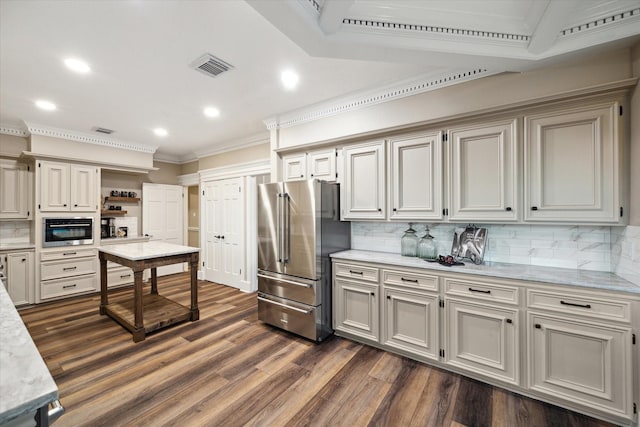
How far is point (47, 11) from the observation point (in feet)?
5.96

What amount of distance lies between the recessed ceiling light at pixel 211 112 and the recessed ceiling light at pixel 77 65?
122cm

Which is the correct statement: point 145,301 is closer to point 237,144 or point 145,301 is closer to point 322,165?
point 237,144

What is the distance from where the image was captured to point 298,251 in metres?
3.00

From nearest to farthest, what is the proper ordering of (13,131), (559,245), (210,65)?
(559,245), (210,65), (13,131)

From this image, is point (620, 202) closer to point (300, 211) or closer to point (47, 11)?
point (300, 211)

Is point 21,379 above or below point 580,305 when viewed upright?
above

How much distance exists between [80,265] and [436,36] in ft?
19.4

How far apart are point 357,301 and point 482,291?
1198mm

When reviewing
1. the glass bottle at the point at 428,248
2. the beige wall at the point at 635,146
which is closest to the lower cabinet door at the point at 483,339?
the glass bottle at the point at 428,248

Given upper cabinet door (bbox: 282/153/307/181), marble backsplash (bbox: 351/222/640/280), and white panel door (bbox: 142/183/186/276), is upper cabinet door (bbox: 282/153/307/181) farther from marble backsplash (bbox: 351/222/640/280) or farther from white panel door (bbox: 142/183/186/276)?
white panel door (bbox: 142/183/186/276)

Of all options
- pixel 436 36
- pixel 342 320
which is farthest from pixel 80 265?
pixel 436 36

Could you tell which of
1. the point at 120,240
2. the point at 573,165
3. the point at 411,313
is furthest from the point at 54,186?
the point at 573,165

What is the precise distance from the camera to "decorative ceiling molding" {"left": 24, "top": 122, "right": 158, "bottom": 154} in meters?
4.09

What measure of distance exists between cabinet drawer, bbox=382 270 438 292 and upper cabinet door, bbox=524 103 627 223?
965 millimetres
